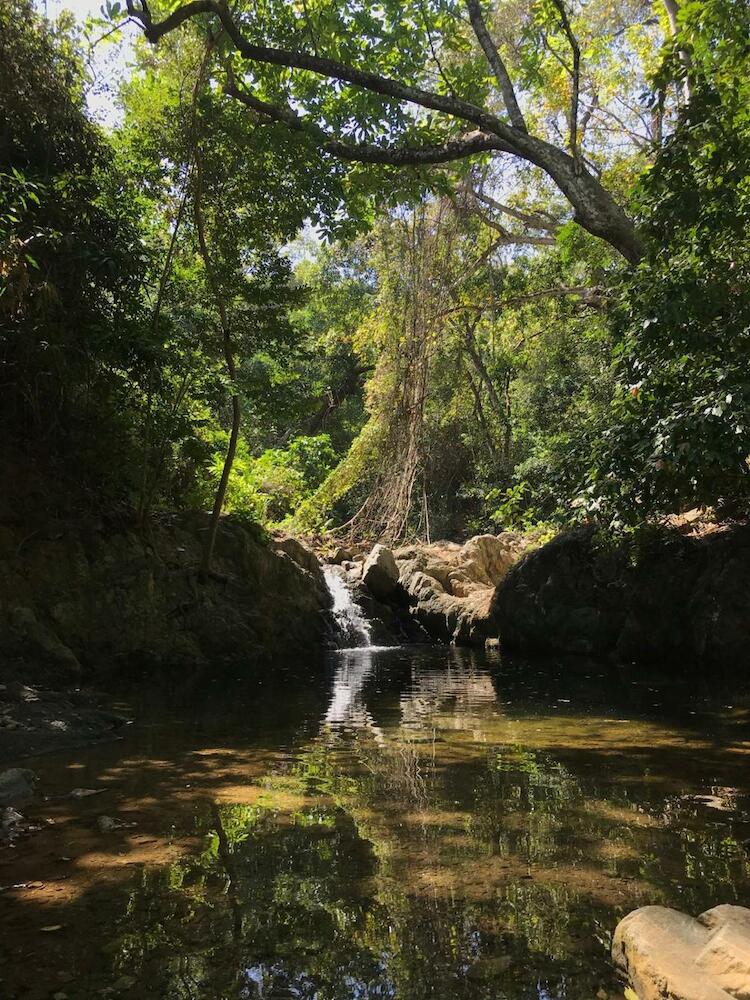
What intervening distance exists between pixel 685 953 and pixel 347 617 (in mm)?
Result: 12894

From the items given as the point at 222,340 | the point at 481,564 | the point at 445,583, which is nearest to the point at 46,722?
the point at 222,340

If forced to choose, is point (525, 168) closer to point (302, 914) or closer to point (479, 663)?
point (479, 663)

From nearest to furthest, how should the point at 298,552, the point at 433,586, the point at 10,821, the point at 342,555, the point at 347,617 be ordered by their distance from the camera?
the point at 10,821
the point at 347,617
the point at 298,552
the point at 433,586
the point at 342,555

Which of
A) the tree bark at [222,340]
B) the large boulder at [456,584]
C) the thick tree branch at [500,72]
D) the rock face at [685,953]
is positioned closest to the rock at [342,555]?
the large boulder at [456,584]

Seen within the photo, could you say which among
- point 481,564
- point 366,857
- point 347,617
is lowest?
point 366,857

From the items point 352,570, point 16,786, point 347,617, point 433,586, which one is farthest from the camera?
point 352,570

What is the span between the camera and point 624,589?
1076 cm

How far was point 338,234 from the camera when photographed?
10.1 metres

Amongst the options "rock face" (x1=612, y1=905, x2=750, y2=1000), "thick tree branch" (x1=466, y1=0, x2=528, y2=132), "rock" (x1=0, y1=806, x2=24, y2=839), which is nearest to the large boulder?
"thick tree branch" (x1=466, y1=0, x2=528, y2=132)

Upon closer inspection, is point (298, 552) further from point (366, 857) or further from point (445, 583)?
point (366, 857)

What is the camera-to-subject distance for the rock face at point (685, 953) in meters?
1.78

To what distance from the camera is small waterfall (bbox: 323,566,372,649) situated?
562 inches

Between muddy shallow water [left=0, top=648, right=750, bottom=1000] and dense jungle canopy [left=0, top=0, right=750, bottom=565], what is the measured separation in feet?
9.84

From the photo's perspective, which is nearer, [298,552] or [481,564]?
[298,552]
